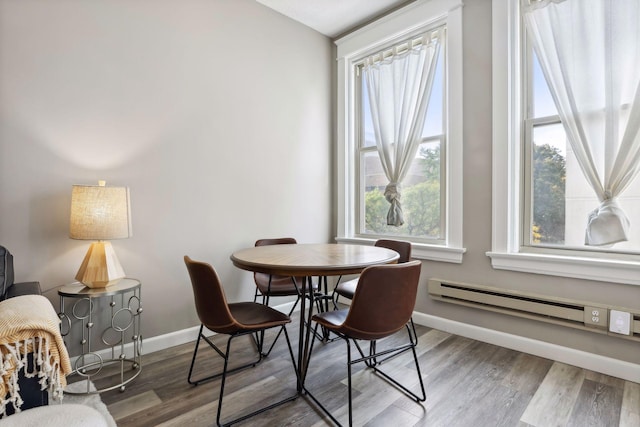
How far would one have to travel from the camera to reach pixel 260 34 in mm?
3166

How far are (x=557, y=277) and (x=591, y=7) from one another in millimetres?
1854

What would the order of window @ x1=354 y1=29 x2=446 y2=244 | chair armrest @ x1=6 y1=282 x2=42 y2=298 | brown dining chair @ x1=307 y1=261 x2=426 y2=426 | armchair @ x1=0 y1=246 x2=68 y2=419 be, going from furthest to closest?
1. window @ x1=354 y1=29 x2=446 y2=244
2. chair armrest @ x1=6 y1=282 x2=42 y2=298
3. brown dining chair @ x1=307 y1=261 x2=426 y2=426
4. armchair @ x1=0 y1=246 x2=68 y2=419

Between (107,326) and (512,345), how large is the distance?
9.90 ft

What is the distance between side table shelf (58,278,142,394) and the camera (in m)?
1.98

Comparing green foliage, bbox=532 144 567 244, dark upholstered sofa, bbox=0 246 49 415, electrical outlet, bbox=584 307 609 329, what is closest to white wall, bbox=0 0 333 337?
dark upholstered sofa, bbox=0 246 49 415

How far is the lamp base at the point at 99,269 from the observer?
1965 mm

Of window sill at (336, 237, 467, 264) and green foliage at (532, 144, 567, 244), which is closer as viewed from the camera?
green foliage at (532, 144, 567, 244)

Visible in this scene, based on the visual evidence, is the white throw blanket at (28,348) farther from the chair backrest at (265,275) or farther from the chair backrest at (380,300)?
the chair backrest at (265,275)

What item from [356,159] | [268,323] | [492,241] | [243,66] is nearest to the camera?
[268,323]

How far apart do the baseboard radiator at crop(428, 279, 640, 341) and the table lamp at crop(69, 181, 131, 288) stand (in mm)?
2528

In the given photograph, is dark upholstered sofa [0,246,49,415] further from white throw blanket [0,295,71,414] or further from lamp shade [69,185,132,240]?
lamp shade [69,185,132,240]

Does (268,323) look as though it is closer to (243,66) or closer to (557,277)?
(557,277)

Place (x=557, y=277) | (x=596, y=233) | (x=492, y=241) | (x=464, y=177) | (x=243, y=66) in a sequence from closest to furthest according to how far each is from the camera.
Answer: (x=596, y=233)
(x=557, y=277)
(x=492, y=241)
(x=464, y=177)
(x=243, y=66)

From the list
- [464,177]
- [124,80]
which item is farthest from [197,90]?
[464,177]
